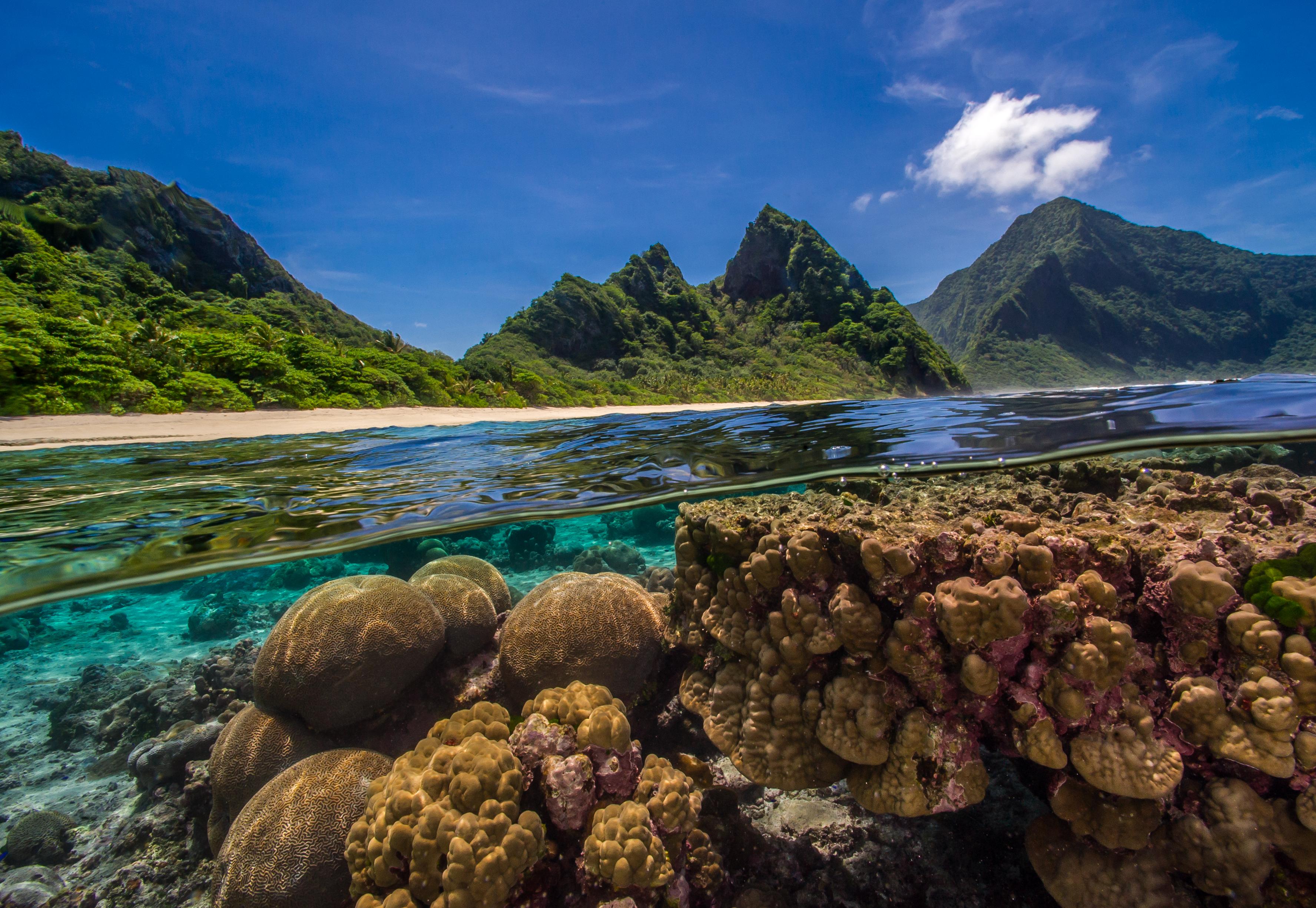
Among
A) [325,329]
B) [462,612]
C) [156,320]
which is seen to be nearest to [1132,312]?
[462,612]

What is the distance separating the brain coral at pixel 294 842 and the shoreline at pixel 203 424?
6.70 m

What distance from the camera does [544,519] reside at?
7.85 metres

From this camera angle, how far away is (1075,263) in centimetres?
9788

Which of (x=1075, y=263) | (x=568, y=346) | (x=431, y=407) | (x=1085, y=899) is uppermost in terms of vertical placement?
(x=1075, y=263)

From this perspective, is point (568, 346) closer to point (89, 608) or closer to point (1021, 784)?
point (89, 608)

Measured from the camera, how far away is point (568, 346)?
157ft

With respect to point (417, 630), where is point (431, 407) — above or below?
above

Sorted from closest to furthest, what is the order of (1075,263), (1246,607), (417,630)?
(1246,607), (417,630), (1075,263)

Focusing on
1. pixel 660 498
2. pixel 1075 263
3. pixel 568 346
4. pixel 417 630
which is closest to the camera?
pixel 417 630

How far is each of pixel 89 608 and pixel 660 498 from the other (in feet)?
69.2

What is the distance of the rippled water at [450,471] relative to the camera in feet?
16.4

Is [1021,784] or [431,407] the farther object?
[431,407]

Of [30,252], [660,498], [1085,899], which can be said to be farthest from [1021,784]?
[30,252]

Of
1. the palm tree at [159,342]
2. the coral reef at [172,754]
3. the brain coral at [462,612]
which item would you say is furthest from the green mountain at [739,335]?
the coral reef at [172,754]
